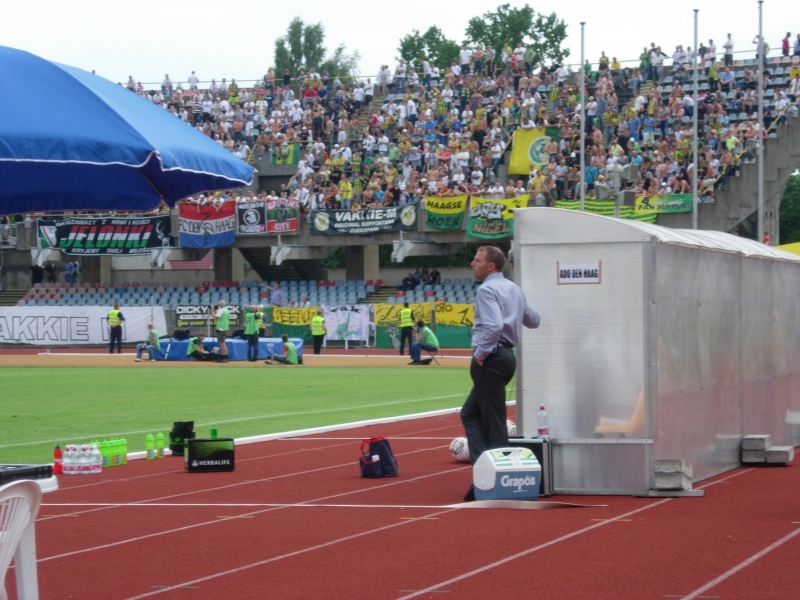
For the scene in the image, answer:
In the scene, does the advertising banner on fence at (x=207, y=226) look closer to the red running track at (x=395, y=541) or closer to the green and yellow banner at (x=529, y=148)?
the green and yellow banner at (x=529, y=148)

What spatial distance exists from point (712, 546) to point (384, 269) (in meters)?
53.9

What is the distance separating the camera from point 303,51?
9750 cm

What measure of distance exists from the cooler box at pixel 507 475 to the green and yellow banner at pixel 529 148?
36632mm

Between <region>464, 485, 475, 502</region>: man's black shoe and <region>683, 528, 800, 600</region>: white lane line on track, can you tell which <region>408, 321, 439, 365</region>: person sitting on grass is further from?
<region>683, 528, 800, 600</region>: white lane line on track

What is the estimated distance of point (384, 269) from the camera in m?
60.9

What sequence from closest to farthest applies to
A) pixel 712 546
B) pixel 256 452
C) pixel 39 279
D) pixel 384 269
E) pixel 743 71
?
pixel 712 546
pixel 256 452
pixel 743 71
pixel 39 279
pixel 384 269

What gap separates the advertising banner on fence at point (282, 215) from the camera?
46875 mm

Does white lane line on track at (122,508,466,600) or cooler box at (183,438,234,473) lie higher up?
cooler box at (183,438,234,473)

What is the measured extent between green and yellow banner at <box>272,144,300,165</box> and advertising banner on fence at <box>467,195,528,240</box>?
1261 centimetres

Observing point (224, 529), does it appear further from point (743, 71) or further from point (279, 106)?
point (279, 106)

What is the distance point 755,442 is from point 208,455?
553 cm

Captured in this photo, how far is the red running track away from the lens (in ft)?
20.6

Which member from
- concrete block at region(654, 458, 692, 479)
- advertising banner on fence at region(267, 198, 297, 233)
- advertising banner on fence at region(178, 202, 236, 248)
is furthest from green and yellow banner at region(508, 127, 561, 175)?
concrete block at region(654, 458, 692, 479)

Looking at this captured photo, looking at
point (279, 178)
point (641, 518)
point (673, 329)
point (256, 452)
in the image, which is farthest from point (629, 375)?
point (279, 178)
